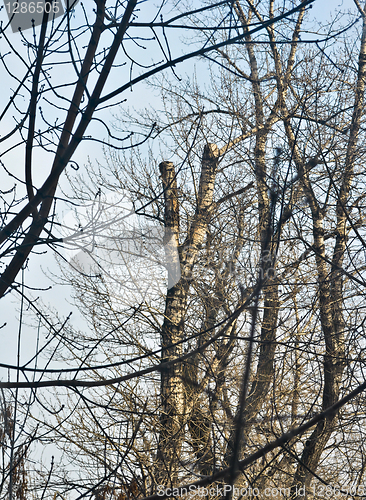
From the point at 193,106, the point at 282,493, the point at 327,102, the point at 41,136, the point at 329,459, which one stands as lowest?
the point at 282,493

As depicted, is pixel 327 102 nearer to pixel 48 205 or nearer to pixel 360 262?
pixel 360 262

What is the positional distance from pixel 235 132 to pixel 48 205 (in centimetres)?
604

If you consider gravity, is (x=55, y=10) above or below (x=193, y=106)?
below

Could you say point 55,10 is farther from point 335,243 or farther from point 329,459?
point 329,459

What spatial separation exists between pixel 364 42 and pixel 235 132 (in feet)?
8.09

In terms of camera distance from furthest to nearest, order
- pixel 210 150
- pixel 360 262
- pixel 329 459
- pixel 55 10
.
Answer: pixel 210 150, pixel 329 459, pixel 360 262, pixel 55 10

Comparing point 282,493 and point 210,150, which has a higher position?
point 210,150

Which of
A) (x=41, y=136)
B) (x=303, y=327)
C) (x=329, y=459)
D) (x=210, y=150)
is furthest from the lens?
(x=210, y=150)

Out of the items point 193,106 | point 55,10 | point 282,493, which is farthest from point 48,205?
point 193,106

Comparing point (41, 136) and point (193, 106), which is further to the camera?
point (193, 106)

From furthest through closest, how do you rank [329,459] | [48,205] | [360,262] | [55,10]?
[329,459] → [360,262] → [55,10] → [48,205]

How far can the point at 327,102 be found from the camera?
607 cm

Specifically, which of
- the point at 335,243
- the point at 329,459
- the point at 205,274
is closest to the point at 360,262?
the point at 335,243

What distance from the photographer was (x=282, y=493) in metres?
5.42
